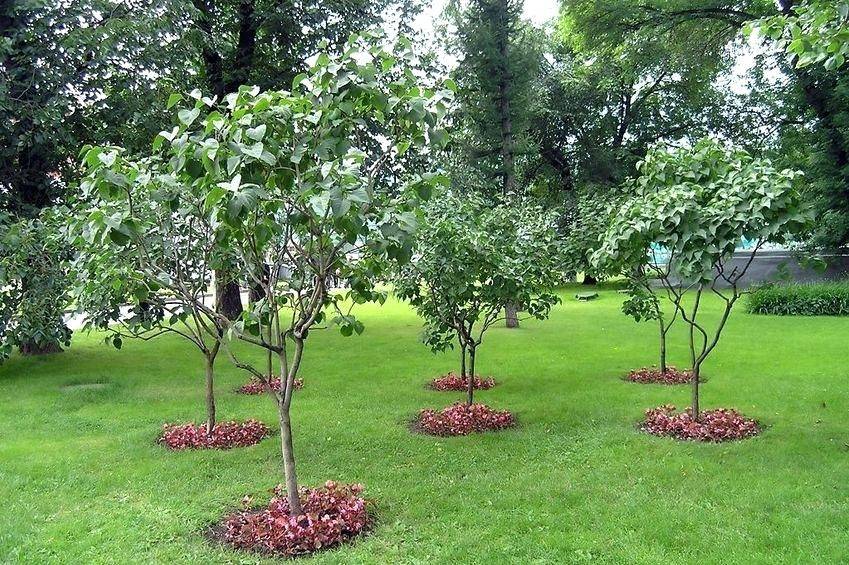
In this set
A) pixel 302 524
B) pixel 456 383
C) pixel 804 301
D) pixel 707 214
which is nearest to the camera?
pixel 302 524

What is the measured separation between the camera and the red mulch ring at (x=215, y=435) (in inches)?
225

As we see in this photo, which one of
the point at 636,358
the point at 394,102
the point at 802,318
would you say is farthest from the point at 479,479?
the point at 802,318

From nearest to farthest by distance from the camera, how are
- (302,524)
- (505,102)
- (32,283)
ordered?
(302,524)
(32,283)
(505,102)

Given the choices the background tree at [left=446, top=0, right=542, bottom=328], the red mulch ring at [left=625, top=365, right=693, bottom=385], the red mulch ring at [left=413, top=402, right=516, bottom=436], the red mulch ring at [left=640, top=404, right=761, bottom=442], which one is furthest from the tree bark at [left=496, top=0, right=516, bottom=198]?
the red mulch ring at [left=640, top=404, right=761, bottom=442]

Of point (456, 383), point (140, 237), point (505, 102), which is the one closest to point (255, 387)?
point (456, 383)

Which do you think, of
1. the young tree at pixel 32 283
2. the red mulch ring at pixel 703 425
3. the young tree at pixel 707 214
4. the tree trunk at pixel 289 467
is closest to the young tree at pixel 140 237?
the tree trunk at pixel 289 467

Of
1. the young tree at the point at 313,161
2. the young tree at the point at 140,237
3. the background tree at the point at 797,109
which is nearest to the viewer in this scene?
the young tree at the point at 313,161

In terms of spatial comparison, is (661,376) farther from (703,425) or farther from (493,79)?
(493,79)

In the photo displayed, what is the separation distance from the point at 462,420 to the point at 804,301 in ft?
37.7

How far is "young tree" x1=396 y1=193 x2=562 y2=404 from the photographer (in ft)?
19.1

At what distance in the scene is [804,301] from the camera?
14.2 m

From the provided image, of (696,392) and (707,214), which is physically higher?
(707,214)

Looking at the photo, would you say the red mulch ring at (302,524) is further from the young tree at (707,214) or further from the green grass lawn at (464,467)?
the young tree at (707,214)

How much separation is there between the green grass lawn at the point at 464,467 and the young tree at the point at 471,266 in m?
1.19
